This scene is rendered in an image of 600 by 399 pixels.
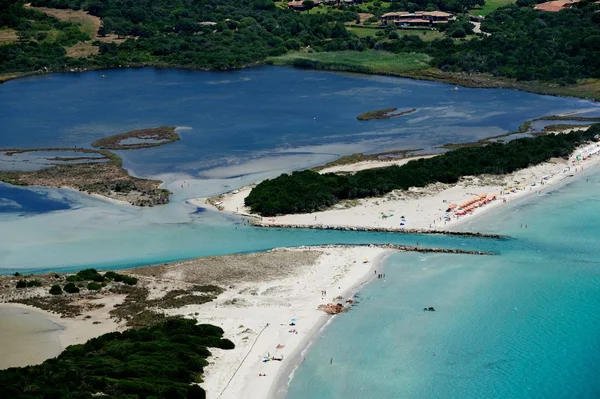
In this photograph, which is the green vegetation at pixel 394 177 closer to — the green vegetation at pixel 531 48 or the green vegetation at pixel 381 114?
the green vegetation at pixel 381 114

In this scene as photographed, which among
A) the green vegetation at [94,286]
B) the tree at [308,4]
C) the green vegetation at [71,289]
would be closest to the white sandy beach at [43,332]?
the green vegetation at [94,286]

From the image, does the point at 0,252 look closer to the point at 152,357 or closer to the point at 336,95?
the point at 152,357

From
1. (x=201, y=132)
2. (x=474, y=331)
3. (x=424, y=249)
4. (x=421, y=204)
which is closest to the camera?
(x=474, y=331)

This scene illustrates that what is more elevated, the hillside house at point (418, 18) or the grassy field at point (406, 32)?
the hillside house at point (418, 18)

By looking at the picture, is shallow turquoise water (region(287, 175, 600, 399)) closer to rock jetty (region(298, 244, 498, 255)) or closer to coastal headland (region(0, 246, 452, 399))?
rock jetty (region(298, 244, 498, 255))

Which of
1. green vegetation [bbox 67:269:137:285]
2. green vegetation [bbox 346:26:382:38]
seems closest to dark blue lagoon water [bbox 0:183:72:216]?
green vegetation [bbox 67:269:137:285]

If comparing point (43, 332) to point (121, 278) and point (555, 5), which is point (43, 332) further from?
point (555, 5)

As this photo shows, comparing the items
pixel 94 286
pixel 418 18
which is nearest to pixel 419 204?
pixel 94 286
